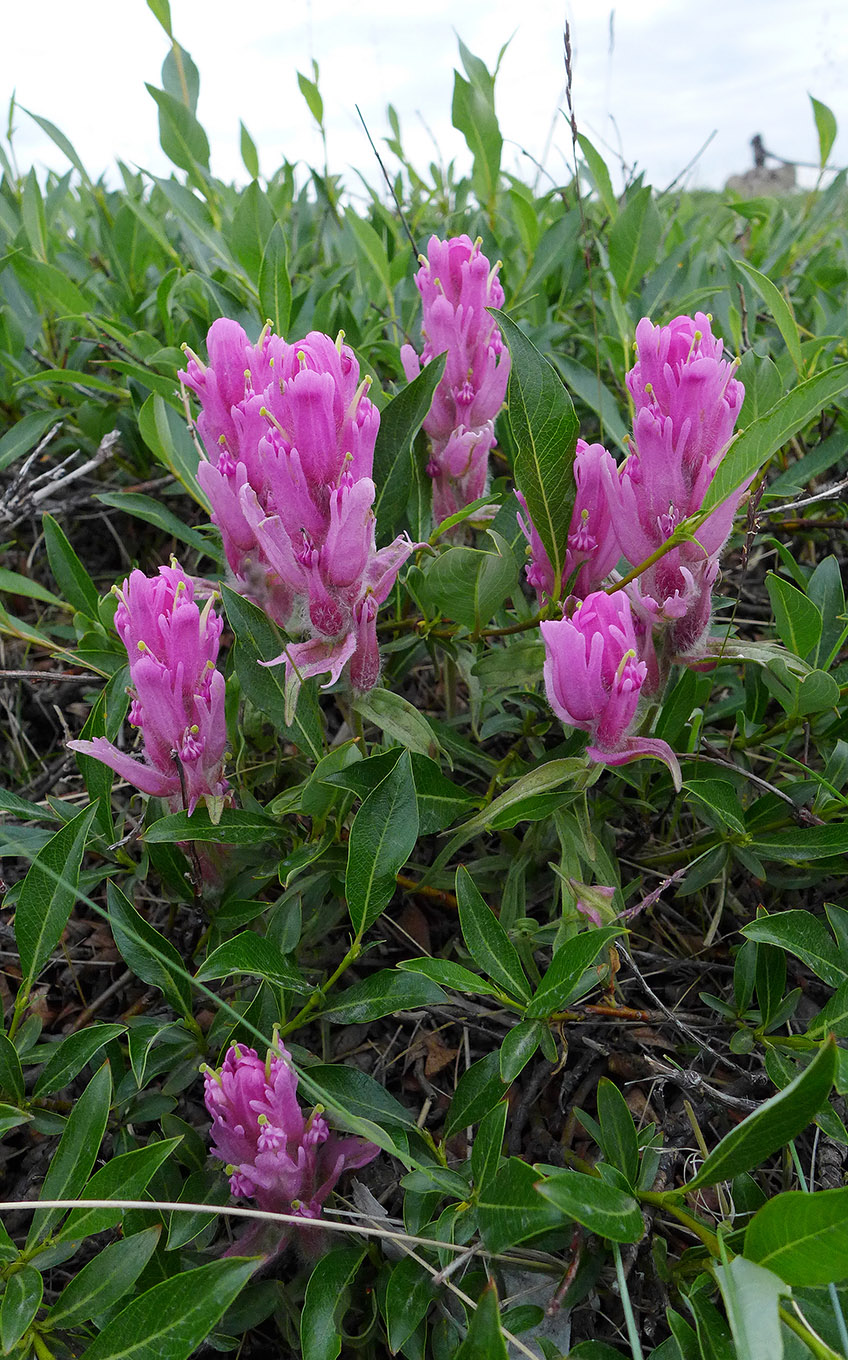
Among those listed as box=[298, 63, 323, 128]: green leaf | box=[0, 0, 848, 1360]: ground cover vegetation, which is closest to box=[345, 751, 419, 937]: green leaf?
box=[0, 0, 848, 1360]: ground cover vegetation

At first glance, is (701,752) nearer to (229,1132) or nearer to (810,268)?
(229,1132)

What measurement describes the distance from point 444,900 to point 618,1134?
1.87 ft

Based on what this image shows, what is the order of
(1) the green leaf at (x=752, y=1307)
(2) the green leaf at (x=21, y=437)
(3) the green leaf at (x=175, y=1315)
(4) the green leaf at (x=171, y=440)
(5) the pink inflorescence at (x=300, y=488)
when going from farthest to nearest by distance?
(2) the green leaf at (x=21, y=437) < (4) the green leaf at (x=171, y=440) < (5) the pink inflorescence at (x=300, y=488) < (3) the green leaf at (x=175, y=1315) < (1) the green leaf at (x=752, y=1307)

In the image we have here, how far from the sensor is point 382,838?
1356mm

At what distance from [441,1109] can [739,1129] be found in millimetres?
744

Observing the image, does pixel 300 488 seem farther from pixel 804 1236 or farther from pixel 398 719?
pixel 804 1236

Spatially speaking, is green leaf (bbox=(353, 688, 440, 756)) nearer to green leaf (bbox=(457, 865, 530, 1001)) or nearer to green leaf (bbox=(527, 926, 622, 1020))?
green leaf (bbox=(457, 865, 530, 1001))

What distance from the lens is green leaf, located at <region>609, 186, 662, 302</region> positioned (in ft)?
7.23

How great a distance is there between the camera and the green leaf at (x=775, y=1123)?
961 millimetres

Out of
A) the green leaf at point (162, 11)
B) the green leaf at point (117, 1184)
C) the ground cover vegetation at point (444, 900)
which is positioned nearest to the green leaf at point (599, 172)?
the ground cover vegetation at point (444, 900)

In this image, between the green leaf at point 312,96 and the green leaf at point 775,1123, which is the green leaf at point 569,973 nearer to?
the green leaf at point 775,1123

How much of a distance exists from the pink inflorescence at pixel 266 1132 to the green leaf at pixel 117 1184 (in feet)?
0.30

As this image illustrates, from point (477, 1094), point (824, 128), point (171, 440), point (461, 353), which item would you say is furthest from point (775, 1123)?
point (824, 128)

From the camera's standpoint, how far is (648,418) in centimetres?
128
